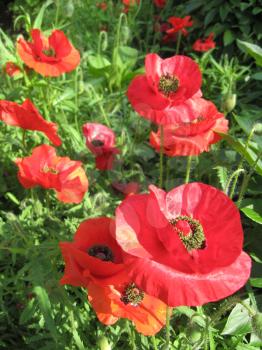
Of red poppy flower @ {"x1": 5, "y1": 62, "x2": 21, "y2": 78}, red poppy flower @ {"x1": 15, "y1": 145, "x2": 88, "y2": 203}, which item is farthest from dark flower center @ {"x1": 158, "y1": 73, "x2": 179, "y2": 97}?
red poppy flower @ {"x1": 5, "y1": 62, "x2": 21, "y2": 78}

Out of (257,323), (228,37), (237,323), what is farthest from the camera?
(228,37)

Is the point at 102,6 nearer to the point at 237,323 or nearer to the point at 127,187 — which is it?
the point at 127,187

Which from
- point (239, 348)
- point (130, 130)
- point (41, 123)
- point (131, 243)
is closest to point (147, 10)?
point (130, 130)

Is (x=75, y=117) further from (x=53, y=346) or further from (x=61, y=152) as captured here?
(x=53, y=346)

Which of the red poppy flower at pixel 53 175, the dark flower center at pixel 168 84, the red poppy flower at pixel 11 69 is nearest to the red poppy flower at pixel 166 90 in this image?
the dark flower center at pixel 168 84

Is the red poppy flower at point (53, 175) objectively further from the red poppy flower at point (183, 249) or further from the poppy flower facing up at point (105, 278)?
the red poppy flower at point (183, 249)

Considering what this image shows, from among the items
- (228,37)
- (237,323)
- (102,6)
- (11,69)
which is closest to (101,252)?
(237,323)

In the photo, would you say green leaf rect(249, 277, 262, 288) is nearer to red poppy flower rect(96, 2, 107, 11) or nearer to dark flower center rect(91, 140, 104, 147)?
dark flower center rect(91, 140, 104, 147)
